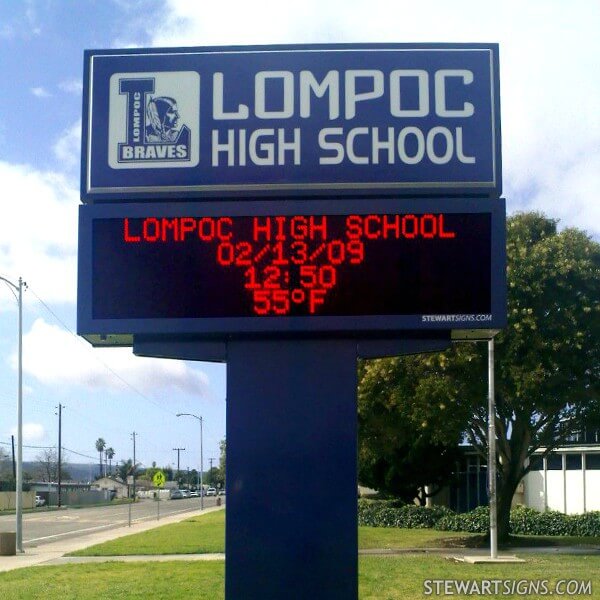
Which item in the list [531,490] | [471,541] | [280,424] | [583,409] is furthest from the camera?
[531,490]

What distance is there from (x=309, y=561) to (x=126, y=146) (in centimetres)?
390

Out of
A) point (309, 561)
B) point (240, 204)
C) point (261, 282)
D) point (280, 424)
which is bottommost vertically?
point (309, 561)

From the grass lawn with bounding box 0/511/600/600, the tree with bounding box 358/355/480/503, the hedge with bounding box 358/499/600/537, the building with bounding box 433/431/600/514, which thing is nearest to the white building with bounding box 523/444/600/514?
the building with bounding box 433/431/600/514

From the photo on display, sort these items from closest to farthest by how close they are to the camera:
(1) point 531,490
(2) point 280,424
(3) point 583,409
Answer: (2) point 280,424, (3) point 583,409, (1) point 531,490

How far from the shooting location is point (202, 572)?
20.2 m

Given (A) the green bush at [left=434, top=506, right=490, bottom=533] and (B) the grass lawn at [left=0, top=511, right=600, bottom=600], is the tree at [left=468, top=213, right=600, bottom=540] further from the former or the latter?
(A) the green bush at [left=434, top=506, right=490, bottom=533]

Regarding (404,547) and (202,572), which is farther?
(404,547)

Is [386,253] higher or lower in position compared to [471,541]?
higher

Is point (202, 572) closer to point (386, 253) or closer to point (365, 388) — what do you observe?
point (365, 388)

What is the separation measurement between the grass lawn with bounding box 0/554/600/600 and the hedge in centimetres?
1080

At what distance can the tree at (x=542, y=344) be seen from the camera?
91.9 ft

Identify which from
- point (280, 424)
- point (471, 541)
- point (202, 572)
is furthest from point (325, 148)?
point (471, 541)

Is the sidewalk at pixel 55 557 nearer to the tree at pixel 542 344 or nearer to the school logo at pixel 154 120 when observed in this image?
the tree at pixel 542 344

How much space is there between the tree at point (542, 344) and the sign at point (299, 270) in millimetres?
19812
